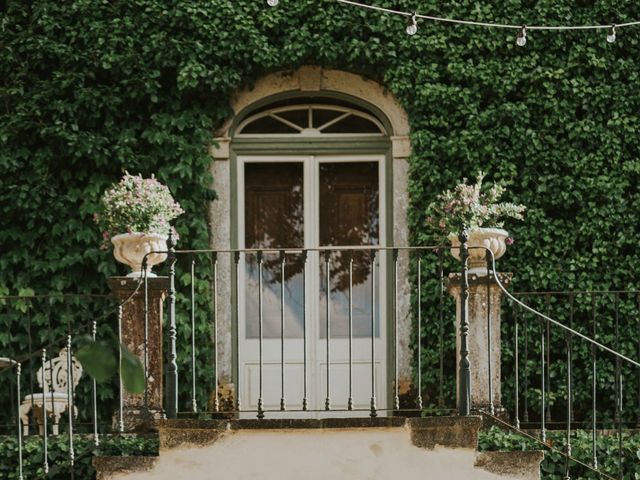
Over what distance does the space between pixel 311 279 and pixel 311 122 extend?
132cm

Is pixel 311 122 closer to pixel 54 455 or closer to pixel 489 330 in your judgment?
pixel 489 330

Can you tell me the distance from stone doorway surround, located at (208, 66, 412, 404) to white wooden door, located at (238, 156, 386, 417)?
0.14 meters

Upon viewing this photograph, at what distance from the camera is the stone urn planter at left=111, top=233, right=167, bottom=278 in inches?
312

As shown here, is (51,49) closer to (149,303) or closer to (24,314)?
(24,314)

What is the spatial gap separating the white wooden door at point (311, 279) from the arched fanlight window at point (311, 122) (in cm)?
24

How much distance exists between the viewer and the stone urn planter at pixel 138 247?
7.92 metres

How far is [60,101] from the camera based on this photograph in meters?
9.48

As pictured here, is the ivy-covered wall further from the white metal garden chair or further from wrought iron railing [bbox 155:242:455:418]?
the white metal garden chair

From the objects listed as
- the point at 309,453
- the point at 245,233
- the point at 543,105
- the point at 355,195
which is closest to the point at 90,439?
the point at 309,453

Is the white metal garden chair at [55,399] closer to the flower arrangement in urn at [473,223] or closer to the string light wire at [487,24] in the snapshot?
the flower arrangement in urn at [473,223]

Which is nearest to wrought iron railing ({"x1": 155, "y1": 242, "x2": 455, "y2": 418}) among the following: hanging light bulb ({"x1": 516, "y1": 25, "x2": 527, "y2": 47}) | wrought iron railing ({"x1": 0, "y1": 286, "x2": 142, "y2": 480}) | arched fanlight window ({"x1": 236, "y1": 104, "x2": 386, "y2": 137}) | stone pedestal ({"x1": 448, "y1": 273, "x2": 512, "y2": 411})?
wrought iron railing ({"x1": 0, "y1": 286, "x2": 142, "y2": 480})

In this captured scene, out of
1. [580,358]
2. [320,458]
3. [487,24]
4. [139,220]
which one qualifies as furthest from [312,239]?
[320,458]

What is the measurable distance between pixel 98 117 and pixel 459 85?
2878mm

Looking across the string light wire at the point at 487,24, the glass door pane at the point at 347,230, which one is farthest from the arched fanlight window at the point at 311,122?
the string light wire at the point at 487,24
